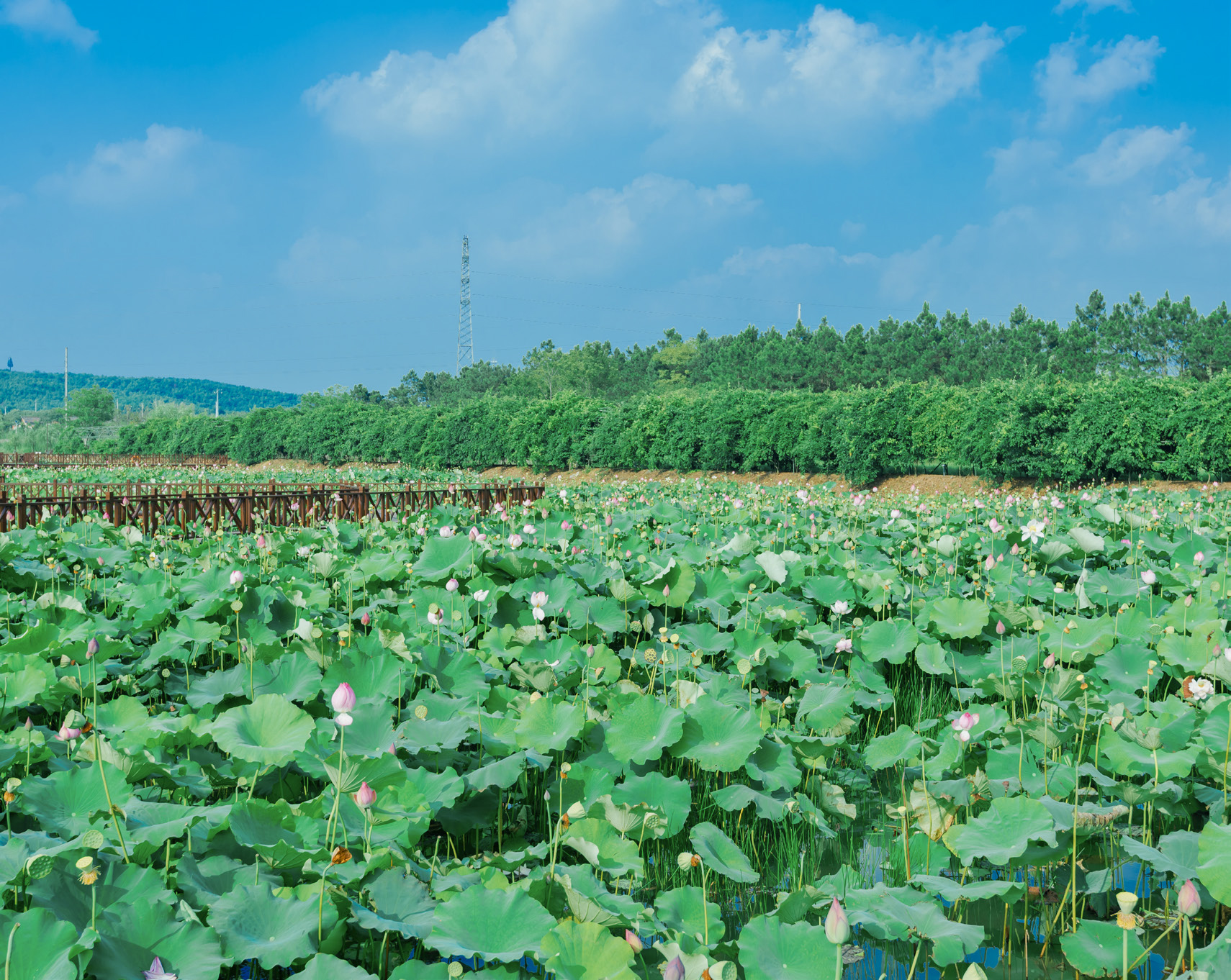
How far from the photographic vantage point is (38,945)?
125 cm

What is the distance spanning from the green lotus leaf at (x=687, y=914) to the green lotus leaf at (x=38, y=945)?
1.00 metres

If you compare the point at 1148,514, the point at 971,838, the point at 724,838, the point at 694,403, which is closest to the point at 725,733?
the point at 724,838

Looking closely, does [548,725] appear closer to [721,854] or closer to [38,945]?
[721,854]

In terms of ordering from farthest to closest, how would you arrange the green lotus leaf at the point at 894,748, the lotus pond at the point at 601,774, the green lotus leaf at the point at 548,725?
the green lotus leaf at the point at 894,748, the green lotus leaf at the point at 548,725, the lotus pond at the point at 601,774

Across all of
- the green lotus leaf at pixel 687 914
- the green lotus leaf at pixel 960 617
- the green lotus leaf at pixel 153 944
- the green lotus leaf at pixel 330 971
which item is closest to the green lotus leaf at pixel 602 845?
the green lotus leaf at pixel 687 914

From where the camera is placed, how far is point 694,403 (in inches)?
991

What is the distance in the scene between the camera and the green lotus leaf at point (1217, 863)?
158 centimetres

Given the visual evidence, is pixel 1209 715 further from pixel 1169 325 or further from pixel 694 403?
pixel 1169 325

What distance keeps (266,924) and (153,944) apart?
0.61 feet

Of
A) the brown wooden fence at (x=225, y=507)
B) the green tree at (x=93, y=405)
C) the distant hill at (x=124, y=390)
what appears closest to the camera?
the brown wooden fence at (x=225, y=507)

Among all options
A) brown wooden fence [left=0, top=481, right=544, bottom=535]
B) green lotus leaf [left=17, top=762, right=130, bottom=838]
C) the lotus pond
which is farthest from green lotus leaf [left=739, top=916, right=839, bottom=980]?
brown wooden fence [left=0, top=481, right=544, bottom=535]

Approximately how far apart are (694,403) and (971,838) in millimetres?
23576

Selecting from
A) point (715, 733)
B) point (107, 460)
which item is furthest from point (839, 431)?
point (107, 460)

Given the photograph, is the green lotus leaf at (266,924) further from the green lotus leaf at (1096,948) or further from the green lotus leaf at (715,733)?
the green lotus leaf at (1096,948)
